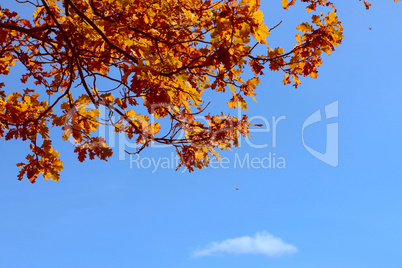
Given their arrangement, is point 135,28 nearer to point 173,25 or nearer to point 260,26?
point 173,25

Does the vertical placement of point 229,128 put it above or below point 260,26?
below

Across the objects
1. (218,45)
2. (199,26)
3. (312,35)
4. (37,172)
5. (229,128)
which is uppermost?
(199,26)

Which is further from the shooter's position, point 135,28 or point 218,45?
point 135,28

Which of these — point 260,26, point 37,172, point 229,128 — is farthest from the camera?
point 37,172

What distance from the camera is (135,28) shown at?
4.74 m

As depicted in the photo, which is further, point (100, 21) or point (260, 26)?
point (100, 21)

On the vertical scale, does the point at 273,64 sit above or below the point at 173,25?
below

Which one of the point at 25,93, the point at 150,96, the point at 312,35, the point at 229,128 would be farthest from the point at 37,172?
the point at 312,35

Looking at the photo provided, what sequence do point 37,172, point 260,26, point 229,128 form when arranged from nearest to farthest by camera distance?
point 260,26
point 229,128
point 37,172

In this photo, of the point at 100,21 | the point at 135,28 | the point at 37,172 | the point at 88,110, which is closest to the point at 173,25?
the point at 135,28

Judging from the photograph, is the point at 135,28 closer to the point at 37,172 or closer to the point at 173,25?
the point at 173,25

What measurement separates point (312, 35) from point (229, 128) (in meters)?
1.71

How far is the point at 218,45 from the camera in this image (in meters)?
3.80

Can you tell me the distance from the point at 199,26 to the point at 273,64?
49.7 inches
